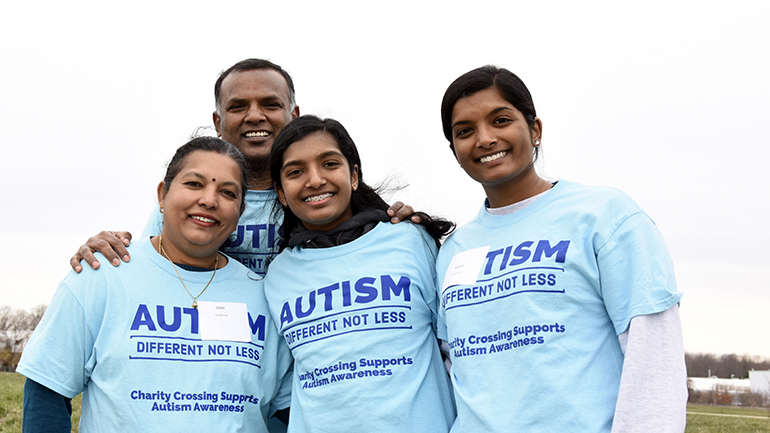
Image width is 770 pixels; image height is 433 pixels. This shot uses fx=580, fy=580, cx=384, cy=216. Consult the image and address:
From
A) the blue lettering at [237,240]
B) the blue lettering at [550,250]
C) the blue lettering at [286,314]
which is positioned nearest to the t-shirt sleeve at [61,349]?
the blue lettering at [286,314]

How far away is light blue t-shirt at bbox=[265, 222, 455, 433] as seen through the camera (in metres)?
2.70

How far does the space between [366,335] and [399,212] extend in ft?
2.64

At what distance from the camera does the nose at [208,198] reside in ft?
9.58

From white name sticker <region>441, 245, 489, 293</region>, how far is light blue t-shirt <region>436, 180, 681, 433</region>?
3cm

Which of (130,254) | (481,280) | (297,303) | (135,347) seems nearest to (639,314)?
(481,280)

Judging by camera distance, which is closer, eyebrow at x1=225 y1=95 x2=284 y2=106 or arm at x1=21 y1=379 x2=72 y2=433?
arm at x1=21 y1=379 x2=72 y2=433

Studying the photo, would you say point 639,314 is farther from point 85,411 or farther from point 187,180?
point 85,411

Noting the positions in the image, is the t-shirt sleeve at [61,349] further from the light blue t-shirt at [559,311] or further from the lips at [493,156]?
the lips at [493,156]

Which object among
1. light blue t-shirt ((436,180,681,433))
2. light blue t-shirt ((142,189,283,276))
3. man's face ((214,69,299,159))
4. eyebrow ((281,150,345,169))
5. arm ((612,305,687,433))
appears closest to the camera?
arm ((612,305,687,433))

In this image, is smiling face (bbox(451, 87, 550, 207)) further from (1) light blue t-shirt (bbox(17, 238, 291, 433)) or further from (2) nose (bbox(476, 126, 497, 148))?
(1) light blue t-shirt (bbox(17, 238, 291, 433))

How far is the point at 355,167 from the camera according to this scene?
3.50 metres

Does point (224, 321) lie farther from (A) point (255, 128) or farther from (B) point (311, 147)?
(A) point (255, 128)

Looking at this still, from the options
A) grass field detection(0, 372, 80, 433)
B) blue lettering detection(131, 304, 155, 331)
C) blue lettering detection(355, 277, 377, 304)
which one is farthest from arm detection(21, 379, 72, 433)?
grass field detection(0, 372, 80, 433)

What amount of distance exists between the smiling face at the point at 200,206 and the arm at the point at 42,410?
32.9 inches
